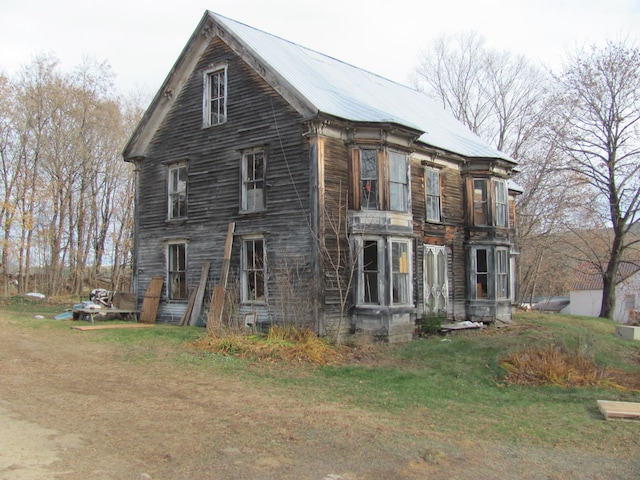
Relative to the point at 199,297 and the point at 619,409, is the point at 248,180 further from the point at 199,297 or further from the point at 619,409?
the point at 619,409

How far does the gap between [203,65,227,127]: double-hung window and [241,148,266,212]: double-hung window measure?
6.40 ft

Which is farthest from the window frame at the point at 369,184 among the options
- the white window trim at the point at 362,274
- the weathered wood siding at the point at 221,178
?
the weathered wood siding at the point at 221,178

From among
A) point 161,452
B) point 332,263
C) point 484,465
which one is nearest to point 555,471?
point 484,465

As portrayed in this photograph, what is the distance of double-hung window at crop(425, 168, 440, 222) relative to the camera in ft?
62.8

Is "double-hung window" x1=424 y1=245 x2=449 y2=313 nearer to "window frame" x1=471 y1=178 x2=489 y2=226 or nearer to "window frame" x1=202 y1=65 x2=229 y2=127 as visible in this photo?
"window frame" x1=471 y1=178 x2=489 y2=226

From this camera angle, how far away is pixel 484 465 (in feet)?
19.7

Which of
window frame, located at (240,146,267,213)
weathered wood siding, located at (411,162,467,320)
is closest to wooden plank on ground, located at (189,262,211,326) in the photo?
window frame, located at (240,146,267,213)

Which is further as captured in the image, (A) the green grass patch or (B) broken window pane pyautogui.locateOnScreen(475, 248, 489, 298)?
(B) broken window pane pyautogui.locateOnScreen(475, 248, 489, 298)

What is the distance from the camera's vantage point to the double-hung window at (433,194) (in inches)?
754

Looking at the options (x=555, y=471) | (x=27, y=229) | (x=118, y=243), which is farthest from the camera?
(x=118, y=243)

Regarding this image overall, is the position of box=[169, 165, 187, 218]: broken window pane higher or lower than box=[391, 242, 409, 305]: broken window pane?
higher

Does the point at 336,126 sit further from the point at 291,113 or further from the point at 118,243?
the point at 118,243

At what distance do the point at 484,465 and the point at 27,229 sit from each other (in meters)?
35.4

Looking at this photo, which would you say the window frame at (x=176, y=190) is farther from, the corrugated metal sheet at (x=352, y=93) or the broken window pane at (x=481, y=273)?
the broken window pane at (x=481, y=273)
